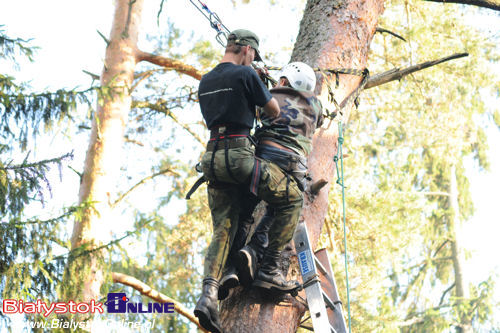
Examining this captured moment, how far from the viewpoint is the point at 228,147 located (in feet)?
11.1

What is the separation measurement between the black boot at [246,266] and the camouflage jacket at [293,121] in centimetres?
73

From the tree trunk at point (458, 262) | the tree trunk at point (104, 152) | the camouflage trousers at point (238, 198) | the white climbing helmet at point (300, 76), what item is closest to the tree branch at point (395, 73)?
the white climbing helmet at point (300, 76)

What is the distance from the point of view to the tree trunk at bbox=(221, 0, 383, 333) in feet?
11.0

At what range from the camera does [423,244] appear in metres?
20.8

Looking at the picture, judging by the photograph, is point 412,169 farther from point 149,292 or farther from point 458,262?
point 149,292

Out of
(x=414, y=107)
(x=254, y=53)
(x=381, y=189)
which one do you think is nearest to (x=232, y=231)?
(x=254, y=53)

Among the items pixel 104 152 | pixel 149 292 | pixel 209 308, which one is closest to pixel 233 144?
pixel 209 308

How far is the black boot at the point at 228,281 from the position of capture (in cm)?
329

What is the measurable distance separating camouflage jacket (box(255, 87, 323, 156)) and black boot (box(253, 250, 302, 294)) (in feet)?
2.24

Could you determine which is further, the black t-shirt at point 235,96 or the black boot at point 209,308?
the black t-shirt at point 235,96

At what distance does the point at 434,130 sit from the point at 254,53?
10.4m

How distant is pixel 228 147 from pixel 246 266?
2.25 feet

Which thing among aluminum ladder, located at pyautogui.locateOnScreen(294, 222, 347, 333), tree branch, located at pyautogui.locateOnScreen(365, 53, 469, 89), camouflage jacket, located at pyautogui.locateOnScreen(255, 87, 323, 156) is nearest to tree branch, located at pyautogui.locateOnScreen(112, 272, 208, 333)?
aluminum ladder, located at pyautogui.locateOnScreen(294, 222, 347, 333)

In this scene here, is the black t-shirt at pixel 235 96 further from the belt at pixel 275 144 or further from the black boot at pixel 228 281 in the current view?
the black boot at pixel 228 281
